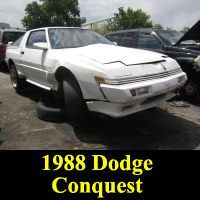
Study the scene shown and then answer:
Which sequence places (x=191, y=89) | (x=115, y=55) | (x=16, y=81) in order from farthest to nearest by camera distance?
1. (x=16, y=81)
2. (x=191, y=89)
3. (x=115, y=55)

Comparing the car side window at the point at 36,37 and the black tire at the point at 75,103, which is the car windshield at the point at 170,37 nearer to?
the car side window at the point at 36,37

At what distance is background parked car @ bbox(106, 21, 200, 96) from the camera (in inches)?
209

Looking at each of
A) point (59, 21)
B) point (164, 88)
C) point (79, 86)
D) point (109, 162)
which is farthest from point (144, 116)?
point (59, 21)

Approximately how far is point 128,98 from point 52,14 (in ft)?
118

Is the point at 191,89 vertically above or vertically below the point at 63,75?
below

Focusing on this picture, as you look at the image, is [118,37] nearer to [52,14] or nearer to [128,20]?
[128,20]

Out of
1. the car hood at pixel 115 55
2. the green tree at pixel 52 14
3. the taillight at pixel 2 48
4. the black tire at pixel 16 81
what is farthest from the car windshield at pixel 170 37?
the green tree at pixel 52 14

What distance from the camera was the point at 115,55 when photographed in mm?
3680

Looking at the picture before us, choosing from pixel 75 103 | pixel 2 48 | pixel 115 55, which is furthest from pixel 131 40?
pixel 2 48

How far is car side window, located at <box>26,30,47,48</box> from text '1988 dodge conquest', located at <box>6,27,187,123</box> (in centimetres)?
12

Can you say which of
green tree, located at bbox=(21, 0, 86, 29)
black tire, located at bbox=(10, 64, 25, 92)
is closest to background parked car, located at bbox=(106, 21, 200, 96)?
black tire, located at bbox=(10, 64, 25, 92)

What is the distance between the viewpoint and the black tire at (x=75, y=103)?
367cm

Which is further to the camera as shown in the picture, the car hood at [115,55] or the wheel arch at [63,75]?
the wheel arch at [63,75]

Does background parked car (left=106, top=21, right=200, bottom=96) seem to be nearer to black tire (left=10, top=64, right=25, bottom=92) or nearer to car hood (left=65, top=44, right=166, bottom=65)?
car hood (left=65, top=44, right=166, bottom=65)
